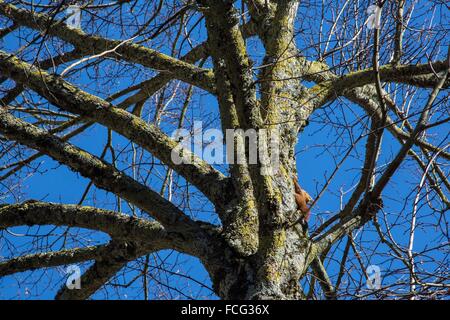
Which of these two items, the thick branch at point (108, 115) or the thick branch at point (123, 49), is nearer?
the thick branch at point (108, 115)

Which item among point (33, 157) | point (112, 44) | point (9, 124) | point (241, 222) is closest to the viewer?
point (241, 222)

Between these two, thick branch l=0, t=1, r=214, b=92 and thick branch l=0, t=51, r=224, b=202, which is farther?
thick branch l=0, t=1, r=214, b=92

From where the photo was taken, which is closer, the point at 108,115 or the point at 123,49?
the point at 108,115

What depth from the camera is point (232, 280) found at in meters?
3.23

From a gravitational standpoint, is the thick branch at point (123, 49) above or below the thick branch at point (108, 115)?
above

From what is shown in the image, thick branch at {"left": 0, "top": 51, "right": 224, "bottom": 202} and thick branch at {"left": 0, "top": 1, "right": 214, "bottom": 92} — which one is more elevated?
thick branch at {"left": 0, "top": 1, "right": 214, "bottom": 92}

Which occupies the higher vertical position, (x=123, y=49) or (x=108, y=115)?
(x=123, y=49)
